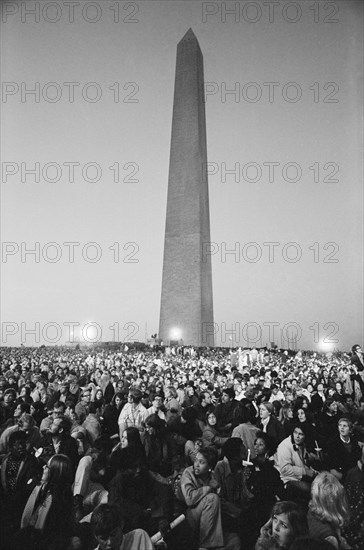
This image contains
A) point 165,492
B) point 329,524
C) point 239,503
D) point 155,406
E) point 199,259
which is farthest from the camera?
point 199,259

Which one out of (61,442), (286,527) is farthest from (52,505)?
(286,527)

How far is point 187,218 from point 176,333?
8.85 metres

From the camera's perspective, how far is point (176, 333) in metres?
38.4

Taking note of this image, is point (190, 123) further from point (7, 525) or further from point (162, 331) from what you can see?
point (7, 525)

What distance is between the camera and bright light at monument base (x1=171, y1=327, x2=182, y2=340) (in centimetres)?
3822

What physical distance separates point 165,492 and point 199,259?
110 ft

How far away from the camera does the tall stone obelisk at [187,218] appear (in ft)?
125

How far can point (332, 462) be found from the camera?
562cm

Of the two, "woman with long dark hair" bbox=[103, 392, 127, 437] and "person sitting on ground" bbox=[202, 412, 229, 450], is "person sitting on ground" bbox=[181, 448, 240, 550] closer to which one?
"person sitting on ground" bbox=[202, 412, 229, 450]

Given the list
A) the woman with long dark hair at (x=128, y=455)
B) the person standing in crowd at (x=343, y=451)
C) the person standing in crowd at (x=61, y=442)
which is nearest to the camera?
the woman with long dark hair at (x=128, y=455)

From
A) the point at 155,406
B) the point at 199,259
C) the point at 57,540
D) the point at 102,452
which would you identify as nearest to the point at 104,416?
the point at 155,406

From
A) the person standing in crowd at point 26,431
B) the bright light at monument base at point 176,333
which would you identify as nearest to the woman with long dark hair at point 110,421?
the person standing in crowd at point 26,431

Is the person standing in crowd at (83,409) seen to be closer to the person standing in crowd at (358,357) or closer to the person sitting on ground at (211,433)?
the person sitting on ground at (211,433)

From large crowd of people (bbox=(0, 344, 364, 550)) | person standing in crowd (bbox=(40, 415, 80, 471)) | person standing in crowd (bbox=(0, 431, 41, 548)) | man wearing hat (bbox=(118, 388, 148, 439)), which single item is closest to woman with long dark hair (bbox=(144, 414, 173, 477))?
large crowd of people (bbox=(0, 344, 364, 550))
